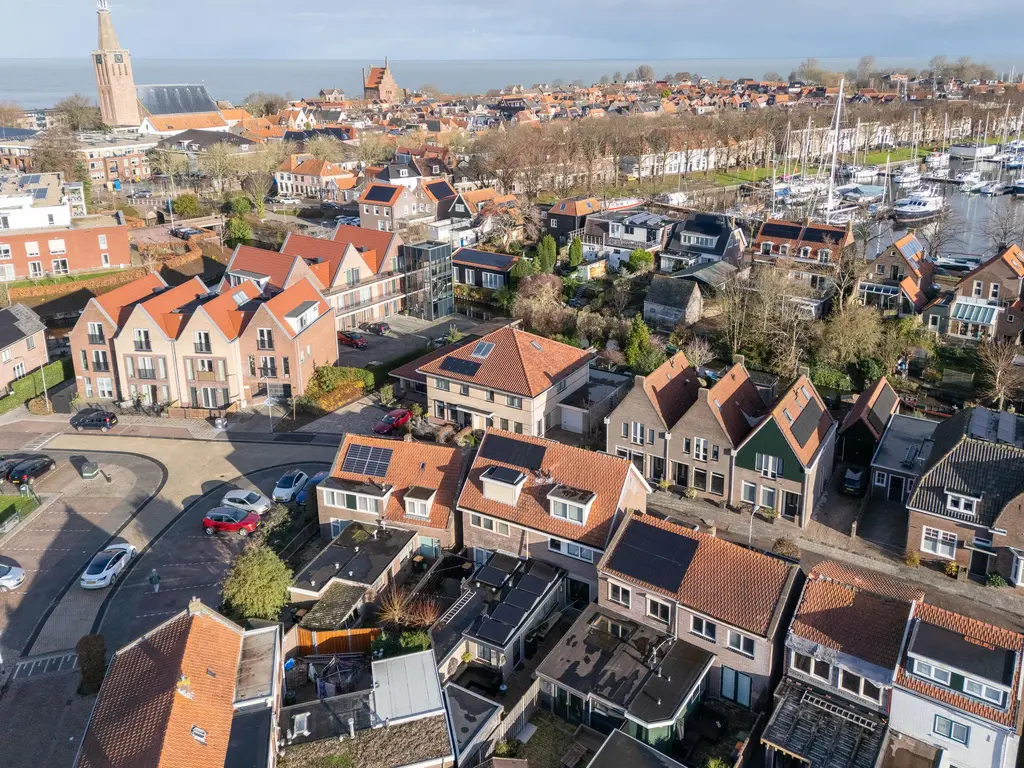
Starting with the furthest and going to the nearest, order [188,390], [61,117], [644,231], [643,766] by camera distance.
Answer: [61,117]
[644,231]
[188,390]
[643,766]

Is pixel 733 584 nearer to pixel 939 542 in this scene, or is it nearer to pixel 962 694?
pixel 962 694

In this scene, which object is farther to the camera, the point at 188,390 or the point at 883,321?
the point at 883,321

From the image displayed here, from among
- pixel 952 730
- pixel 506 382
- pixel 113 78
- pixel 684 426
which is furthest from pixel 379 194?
pixel 113 78

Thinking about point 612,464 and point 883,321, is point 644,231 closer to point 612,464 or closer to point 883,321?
point 883,321

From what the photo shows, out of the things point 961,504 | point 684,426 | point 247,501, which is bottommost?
point 247,501

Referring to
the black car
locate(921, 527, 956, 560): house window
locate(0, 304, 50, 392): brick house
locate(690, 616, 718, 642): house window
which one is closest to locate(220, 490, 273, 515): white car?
the black car

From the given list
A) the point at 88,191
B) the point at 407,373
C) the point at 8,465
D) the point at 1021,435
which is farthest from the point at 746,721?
the point at 88,191
